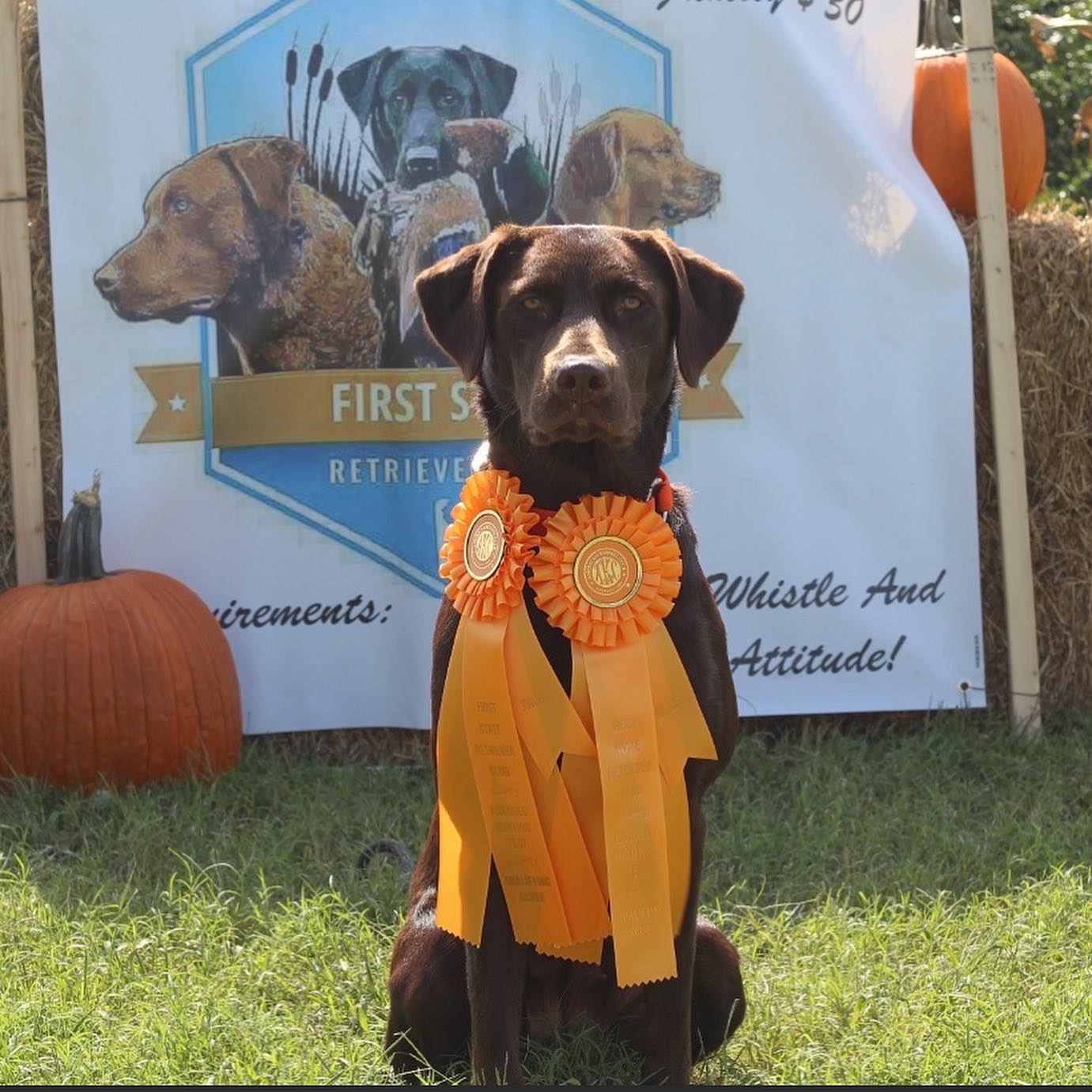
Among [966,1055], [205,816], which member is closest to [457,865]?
[966,1055]

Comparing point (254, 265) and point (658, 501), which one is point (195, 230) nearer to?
point (254, 265)

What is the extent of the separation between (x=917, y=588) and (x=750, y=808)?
117 centimetres

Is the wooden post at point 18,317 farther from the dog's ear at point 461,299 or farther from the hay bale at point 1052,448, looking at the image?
the hay bale at point 1052,448

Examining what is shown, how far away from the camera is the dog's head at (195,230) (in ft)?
15.9

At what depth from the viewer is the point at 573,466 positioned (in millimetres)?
2760

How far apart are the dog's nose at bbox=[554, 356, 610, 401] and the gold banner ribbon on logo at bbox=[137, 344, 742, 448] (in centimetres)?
231

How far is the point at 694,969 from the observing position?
2.83 meters

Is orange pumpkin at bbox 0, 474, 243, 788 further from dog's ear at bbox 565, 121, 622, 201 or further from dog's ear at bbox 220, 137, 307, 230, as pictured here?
dog's ear at bbox 565, 121, 622, 201

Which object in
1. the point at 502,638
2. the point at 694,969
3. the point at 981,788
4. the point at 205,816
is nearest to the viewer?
the point at 502,638

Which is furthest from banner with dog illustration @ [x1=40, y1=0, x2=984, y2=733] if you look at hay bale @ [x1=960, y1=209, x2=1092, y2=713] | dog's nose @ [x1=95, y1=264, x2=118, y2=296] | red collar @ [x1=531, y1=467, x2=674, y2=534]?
red collar @ [x1=531, y1=467, x2=674, y2=534]

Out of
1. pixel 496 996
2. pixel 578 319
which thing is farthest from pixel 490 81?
pixel 496 996

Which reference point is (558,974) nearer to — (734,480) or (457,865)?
(457,865)

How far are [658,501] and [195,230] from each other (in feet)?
8.81

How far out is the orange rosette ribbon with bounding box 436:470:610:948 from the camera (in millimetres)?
2615
